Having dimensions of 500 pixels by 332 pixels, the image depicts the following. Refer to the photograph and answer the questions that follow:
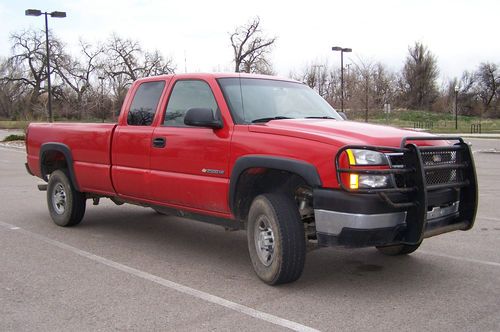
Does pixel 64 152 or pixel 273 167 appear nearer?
pixel 273 167

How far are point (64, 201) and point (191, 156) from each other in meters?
3.10

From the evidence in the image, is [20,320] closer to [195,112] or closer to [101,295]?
[101,295]

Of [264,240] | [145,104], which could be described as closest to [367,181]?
[264,240]

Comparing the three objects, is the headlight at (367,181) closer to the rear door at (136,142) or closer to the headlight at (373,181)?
the headlight at (373,181)

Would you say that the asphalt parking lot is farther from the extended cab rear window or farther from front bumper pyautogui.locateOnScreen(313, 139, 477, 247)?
the extended cab rear window

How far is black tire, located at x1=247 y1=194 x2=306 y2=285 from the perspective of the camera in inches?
183

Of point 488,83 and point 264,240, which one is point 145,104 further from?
point 488,83

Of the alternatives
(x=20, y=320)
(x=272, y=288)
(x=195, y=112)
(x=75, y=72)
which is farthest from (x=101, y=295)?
(x=75, y=72)

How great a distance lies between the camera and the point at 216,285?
496 cm

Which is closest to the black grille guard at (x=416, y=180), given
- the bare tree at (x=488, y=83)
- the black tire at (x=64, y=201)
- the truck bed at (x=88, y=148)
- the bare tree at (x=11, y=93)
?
the truck bed at (x=88, y=148)

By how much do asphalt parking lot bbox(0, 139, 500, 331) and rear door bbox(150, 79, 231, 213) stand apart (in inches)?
29.1

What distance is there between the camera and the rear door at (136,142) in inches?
239

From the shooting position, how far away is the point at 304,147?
4.51m

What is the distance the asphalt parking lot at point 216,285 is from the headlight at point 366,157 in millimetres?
1166
